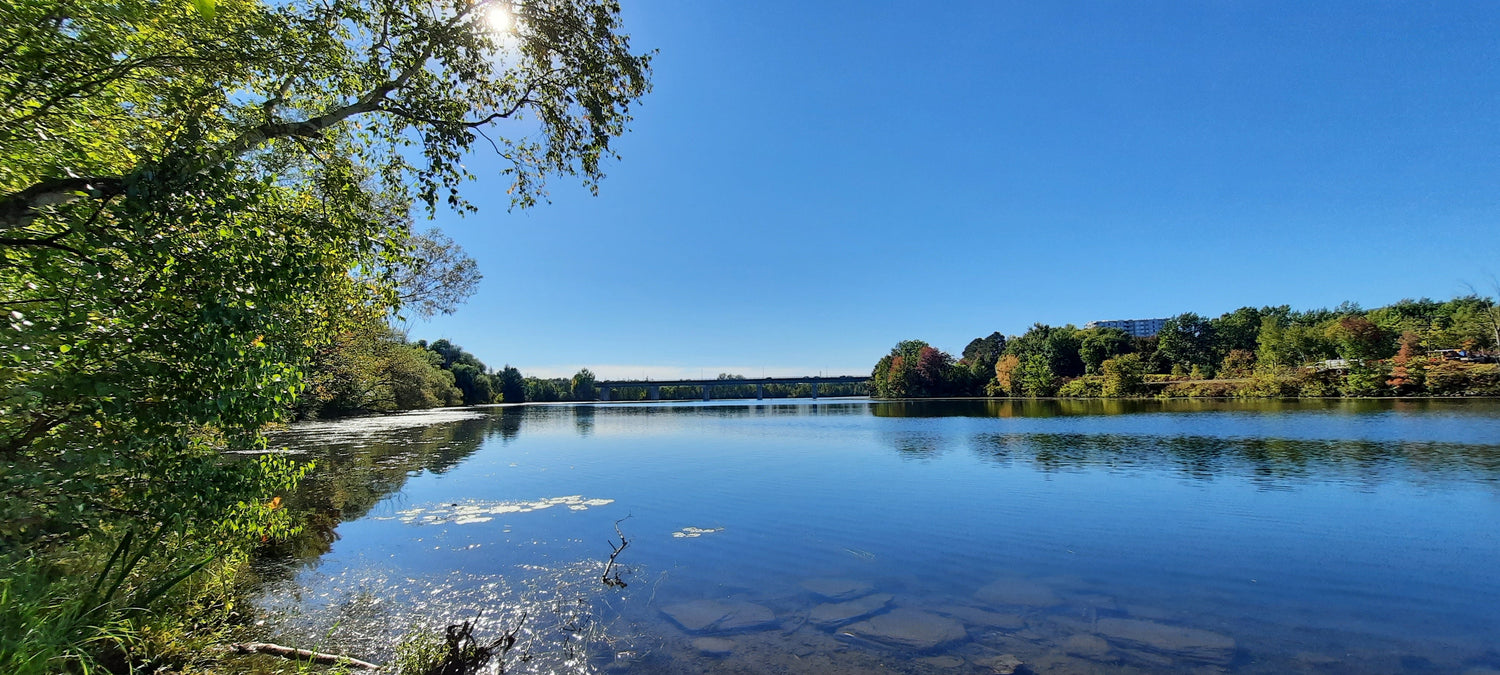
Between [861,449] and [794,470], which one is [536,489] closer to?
[794,470]

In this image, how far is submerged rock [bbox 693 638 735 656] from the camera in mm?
8523

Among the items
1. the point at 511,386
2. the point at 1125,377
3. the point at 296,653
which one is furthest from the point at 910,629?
the point at 511,386

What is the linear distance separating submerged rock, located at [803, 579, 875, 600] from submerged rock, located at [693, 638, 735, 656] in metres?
2.69

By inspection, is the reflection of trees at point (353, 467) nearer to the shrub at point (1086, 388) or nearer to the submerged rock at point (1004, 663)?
the submerged rock at point (1004, 663)

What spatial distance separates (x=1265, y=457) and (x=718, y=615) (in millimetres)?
30272

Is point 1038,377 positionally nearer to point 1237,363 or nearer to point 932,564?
point 1237,363

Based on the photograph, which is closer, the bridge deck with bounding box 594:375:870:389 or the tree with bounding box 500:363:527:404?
the tree with bounding box 500:363:527:404

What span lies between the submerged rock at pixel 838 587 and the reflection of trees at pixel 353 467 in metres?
8.53

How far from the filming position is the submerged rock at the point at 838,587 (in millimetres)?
10930

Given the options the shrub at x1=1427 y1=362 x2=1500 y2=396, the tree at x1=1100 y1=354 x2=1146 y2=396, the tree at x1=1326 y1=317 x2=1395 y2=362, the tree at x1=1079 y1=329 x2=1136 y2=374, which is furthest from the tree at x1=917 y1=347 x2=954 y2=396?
the shrub at x1=1427 y1=362 x2=1500 y2=396

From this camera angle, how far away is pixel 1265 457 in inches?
1081

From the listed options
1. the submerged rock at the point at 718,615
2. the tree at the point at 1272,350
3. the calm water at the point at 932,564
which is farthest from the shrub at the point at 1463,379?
the submerged rock at the point at 718,615

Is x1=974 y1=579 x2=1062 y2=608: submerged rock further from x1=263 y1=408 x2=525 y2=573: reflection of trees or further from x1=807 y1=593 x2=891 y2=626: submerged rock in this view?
x1=263 y1=408 x2=525 y2=573: reflection of trees

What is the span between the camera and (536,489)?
22.6 m
